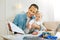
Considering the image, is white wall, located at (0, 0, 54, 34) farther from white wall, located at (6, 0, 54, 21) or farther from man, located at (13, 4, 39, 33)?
man, located at (13, 4, 39, 33)

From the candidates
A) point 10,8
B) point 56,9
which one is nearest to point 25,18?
point 10,8

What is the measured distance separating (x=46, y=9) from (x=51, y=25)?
501 millimetres

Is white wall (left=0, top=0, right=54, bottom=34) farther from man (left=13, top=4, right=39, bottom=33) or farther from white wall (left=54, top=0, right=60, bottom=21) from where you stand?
man (left=13, top=4, right=39, bottom=33)

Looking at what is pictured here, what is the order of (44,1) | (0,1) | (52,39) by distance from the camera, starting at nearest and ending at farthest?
(52,39) < (0,1) < (44,1)

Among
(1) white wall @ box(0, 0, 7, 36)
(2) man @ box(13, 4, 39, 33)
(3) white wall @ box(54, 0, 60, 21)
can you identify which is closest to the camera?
(2) man @ box(13, 4, 39, 33)

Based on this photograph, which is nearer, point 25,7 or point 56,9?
point 25,7

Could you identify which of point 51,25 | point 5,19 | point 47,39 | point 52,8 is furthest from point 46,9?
point 47,39

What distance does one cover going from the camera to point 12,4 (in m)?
3.44

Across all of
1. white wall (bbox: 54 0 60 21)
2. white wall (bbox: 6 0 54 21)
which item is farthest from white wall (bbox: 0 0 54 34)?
white wall (bbox: 54 0 60 21)

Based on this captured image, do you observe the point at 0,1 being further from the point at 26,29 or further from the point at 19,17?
the point at 26,29

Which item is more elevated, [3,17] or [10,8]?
[10,8]

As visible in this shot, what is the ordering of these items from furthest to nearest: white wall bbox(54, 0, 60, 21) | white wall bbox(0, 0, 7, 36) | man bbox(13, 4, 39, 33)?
1. white wall bbox(54, 0, 60, 21)
2. white wall bbox(0, 0, 7, 36)
3. man bbox(13, 4, 39, 33)

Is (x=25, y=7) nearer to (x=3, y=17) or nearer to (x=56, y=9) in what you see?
(x=3, y=17)

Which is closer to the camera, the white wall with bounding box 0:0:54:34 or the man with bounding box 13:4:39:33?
the man with bounding box 13:4:39:33
